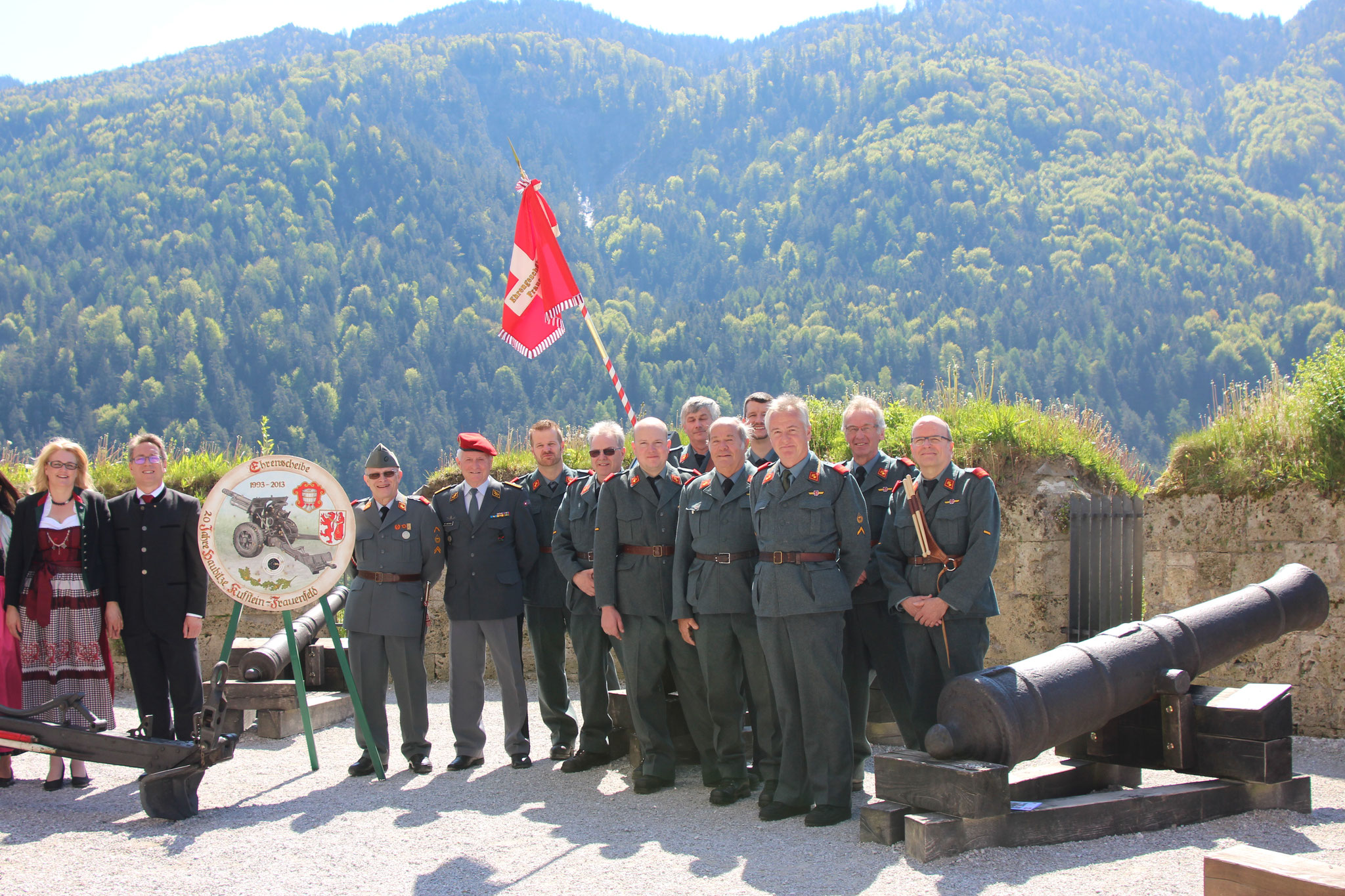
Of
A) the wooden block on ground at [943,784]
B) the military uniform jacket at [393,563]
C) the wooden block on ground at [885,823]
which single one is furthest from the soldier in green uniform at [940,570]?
the military uniform jacket at [393,563]

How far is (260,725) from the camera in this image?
24.9ft

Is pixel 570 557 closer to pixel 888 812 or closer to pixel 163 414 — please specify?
pixel 888 812

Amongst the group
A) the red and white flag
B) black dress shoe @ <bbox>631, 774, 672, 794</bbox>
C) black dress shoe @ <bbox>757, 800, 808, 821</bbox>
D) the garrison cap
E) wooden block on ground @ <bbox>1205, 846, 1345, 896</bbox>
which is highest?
the red and white flag

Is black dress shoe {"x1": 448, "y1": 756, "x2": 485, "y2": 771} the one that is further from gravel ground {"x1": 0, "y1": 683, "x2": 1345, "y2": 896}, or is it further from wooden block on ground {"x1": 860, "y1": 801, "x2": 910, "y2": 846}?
wooden block on ground {"x1": 860, "y1": 801, "x2": 910, "y2": 846}

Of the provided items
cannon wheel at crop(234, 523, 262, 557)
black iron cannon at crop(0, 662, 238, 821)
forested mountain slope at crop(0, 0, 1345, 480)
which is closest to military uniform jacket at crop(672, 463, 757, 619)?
black iron cannon at crop(0, 662, 238, 821)

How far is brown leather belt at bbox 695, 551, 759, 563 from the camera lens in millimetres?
5340

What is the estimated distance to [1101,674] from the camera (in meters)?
4.59

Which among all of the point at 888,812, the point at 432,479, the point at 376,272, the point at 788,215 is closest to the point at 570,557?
the point at 888,812

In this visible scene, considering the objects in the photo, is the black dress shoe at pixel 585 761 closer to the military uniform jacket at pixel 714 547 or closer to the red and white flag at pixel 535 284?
the military uniform jacket at pixel 714 547

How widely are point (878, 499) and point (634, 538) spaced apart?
1285 mm

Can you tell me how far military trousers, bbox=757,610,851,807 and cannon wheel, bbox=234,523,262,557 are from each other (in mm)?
2850

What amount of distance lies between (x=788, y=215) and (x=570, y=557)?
444 feet

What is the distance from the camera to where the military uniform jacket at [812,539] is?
16.3ft

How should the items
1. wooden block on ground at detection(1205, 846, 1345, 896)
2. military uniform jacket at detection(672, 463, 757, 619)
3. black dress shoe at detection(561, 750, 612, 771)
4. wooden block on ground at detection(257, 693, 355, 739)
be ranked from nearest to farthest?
wooden block on ground at detection(1205, 846, 1345, 896), military uniform jacket at detection(672, 463, 757, 619), black dress shoe at detection(561, 750, 612, 771), wooden block on ground at detection(257, 693, 355, 739)
